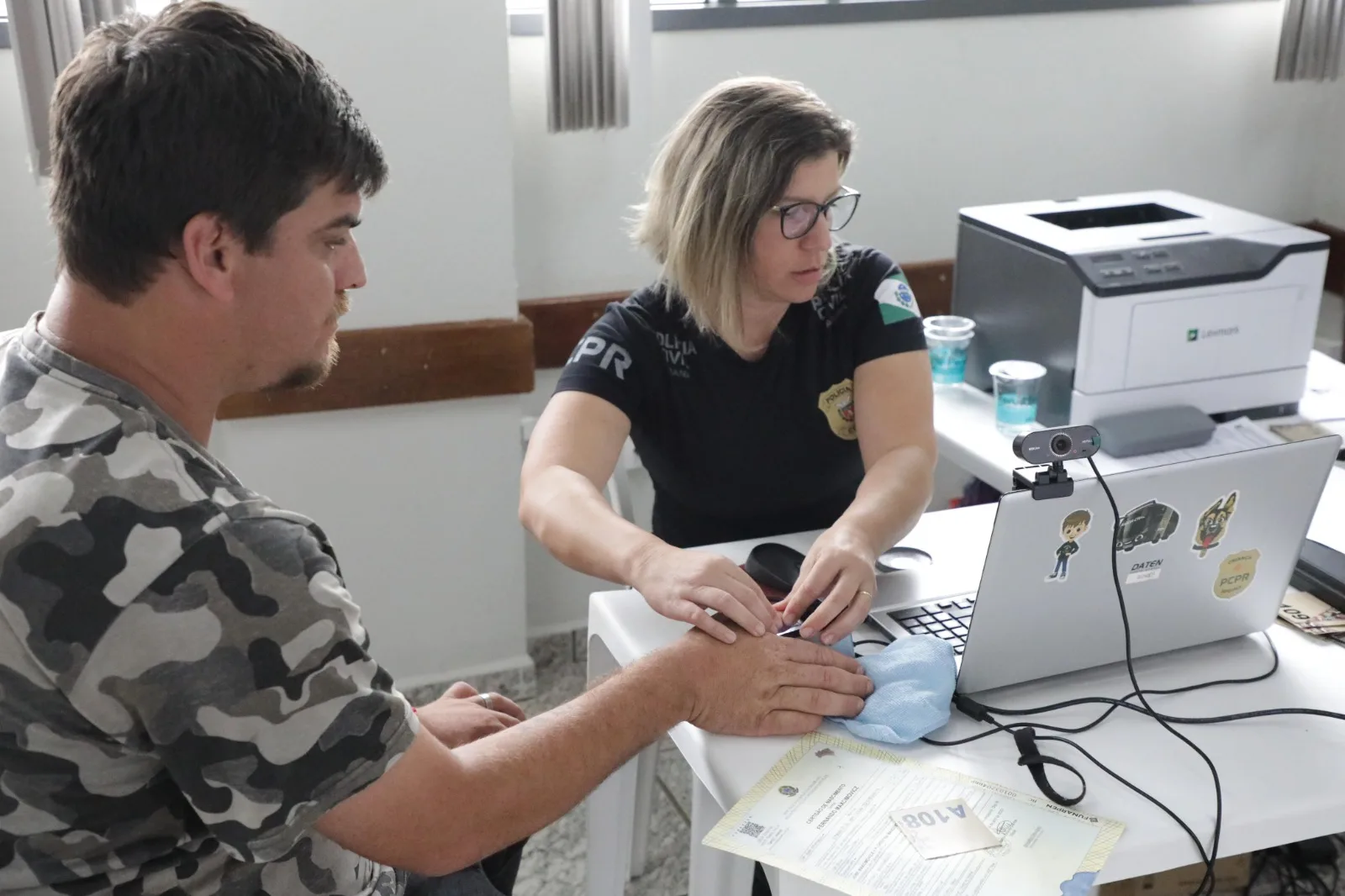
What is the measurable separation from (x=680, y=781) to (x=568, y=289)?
99cm

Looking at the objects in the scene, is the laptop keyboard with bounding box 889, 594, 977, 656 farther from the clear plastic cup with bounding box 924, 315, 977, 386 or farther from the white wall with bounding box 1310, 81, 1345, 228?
the white wall with bounding box 1310, 81, 1345, 228

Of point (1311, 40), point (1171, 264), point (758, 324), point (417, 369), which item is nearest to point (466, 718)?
point (758, 324)

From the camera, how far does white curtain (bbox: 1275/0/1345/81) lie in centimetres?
291

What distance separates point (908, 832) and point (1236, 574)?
48cm

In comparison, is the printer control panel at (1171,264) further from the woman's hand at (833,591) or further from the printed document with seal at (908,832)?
the printed document with seal at (908,832)

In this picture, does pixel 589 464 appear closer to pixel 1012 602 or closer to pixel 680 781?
pixel 1012 602

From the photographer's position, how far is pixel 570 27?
7.66 ft

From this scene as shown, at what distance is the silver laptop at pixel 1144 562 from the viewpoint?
116 centimetres

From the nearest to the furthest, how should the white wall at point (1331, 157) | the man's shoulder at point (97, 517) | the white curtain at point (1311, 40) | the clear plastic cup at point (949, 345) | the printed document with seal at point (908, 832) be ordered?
the man's shoulder at point (97, 517)
the printed document with seal at point (908, 832)
the clear plastic cup at point (949, 345)
the white curtain at point (1311, 40)
the white wall at point (1331, 157)

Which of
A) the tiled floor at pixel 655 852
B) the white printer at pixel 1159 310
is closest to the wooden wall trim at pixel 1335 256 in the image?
the white printer at pixel 1159 310

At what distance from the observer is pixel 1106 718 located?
1.22 metres

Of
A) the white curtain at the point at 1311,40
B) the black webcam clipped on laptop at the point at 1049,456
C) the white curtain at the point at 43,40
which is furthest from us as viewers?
the white curtain at the point at 1311,40

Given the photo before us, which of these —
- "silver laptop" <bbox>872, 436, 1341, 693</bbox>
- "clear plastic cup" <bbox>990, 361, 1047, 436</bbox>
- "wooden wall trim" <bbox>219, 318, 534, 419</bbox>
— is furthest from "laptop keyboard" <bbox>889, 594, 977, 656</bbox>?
"wooden wall trim" <bbox>219, 318, 534, 419</bbox>

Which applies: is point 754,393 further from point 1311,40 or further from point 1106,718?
point 1311,40
